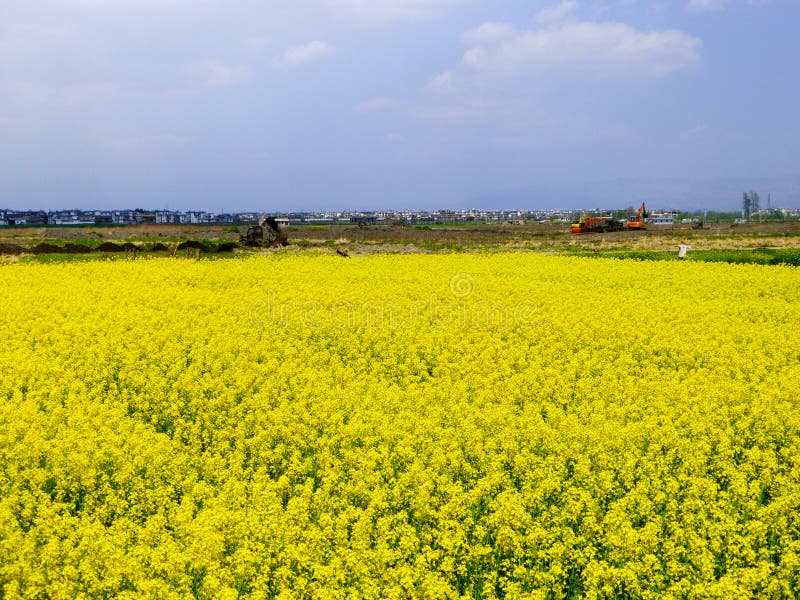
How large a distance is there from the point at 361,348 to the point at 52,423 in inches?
247

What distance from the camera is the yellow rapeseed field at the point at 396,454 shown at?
590cm

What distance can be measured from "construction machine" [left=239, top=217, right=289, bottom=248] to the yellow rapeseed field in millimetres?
27925

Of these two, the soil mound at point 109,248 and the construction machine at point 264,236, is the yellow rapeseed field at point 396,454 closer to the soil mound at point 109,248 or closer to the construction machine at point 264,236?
the soil mound at point 109,248

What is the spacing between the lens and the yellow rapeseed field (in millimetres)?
5902

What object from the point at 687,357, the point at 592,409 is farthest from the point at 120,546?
the point at 687,357

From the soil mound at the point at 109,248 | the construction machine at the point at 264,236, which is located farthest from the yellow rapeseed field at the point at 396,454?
the construction machine at the point at 264,236

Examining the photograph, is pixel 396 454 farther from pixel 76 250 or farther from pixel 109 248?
pixel 109 248

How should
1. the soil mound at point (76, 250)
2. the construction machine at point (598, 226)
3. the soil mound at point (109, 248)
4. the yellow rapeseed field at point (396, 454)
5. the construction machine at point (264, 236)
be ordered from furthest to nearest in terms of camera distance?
the construction machine at point (598, 226) < the construction machine at point (264, 236) < the soil mound at point (109, 248) < the soil mound at point (76, 250) < the yellow rapeseed field at point (396, 454)

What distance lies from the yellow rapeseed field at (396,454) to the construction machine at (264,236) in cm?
2792

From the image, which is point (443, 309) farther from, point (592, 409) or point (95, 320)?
point (95, 320)

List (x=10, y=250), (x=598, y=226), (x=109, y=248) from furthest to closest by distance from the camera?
(x=598, y=226) < (x=109, y=248) < (x=10, y=250)

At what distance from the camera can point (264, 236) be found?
150ft

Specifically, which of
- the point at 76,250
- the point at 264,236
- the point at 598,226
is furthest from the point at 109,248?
the point at 598,226

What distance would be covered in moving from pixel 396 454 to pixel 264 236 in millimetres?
39344
